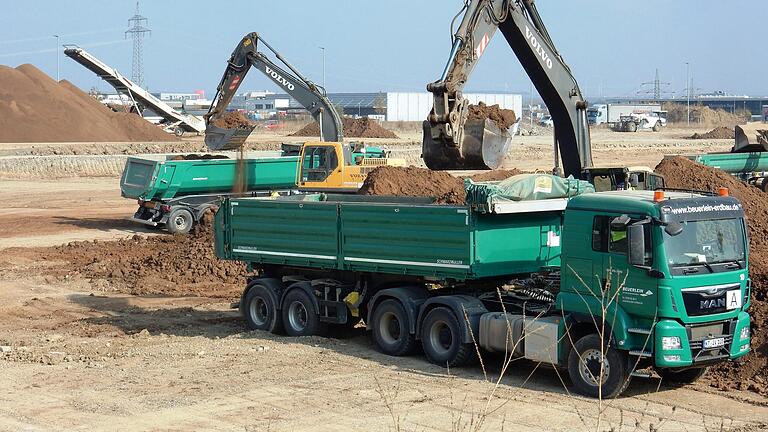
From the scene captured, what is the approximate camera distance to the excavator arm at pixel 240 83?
3334 cm

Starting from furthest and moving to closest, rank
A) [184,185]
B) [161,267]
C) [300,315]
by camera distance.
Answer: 1. [184,185]
2. [161,267]
3. [300,315]

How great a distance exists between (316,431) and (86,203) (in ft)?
98.3

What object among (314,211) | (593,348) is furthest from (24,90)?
(593,348)

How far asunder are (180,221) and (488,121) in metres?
14.7

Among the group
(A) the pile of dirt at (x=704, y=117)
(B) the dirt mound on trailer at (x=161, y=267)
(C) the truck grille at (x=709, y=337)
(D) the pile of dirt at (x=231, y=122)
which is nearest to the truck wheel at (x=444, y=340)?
(C) the truck grille at (x=709, y=337)

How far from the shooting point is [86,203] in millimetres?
39156

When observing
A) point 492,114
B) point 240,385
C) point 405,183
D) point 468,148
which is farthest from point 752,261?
point 405,183

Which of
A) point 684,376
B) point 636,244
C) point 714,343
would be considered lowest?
point 684,376

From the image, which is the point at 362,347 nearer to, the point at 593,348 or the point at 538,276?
the point at 538,276

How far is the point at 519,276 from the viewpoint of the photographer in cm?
1441

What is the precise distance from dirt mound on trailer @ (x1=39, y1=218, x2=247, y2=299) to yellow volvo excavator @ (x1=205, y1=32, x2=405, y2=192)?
328cm

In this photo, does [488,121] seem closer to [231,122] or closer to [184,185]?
[184,185]

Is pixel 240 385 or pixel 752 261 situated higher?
pixel 752 261

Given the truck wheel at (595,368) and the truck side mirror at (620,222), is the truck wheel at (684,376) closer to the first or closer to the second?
the truck wheel at (595,368)
